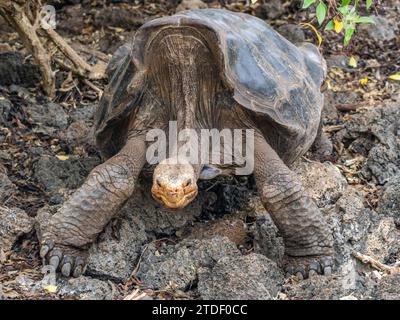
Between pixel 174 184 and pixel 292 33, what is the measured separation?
3.74 meters

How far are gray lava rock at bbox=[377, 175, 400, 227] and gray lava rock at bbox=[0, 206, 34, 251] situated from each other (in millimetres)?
2126

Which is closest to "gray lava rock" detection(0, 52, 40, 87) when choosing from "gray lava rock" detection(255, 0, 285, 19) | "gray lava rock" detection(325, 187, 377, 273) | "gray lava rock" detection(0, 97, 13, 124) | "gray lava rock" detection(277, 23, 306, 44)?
"gray lava rock" detection(0, 97, 13, 124)

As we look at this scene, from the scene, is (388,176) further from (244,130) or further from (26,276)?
(26,276)

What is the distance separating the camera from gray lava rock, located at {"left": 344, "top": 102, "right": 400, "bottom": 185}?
221 inches

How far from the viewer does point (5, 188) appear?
16.7ft

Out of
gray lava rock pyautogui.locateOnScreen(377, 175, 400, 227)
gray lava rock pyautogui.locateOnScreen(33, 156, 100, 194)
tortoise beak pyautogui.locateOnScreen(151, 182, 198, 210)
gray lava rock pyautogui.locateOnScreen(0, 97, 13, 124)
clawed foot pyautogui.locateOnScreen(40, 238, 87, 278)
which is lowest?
gray lava rock pyautogui.locateOnScreen(0, 97, 13, 124)

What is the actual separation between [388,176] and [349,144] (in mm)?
682

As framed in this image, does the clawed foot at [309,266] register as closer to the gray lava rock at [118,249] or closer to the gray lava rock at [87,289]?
the gray lava rock at [118,249]

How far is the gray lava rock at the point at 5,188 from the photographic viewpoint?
5.04 metres

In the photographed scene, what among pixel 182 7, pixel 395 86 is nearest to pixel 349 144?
pixel 395 86

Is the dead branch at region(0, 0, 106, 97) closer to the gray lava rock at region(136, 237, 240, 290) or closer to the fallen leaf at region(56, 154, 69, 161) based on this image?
the fallen leaf at region(56, 154, 69, 161)

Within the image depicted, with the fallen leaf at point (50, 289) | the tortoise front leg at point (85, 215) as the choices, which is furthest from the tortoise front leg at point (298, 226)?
the fallen leaf at point (50, 289)

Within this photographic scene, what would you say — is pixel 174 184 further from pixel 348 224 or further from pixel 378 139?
pixel 378 139

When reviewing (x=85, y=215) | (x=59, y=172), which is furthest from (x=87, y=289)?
(x=59, y=172)
